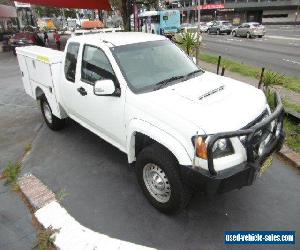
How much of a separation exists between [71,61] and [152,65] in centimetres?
168

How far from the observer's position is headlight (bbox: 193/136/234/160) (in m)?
3.29

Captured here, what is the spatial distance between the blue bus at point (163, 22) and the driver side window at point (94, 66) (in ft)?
99.2

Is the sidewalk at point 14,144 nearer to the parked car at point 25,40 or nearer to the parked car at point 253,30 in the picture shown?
the parked car at point 25,40

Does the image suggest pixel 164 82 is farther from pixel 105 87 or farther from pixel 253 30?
pixel 253 30

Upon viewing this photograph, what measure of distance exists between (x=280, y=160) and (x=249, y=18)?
71.2 meters

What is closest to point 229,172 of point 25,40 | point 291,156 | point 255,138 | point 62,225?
point 255,138

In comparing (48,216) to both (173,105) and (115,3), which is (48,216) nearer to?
(173,105)

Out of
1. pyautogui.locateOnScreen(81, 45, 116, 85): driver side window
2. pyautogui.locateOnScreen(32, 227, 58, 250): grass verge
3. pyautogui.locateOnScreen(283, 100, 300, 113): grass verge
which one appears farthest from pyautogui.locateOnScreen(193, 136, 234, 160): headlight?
pyautogui.locateOnScreen(283, 100, 300, 113): grass verge

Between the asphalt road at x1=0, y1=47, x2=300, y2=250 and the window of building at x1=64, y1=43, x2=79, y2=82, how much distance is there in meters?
1.48

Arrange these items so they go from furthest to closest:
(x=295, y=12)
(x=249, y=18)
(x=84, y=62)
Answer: (x=249, y=18) → (x=295, y=12) → (x=84, y=62)

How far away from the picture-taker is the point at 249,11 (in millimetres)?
69125

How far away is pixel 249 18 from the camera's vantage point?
228 feet

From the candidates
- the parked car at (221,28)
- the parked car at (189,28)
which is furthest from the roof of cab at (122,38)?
the parked car at (221,28)

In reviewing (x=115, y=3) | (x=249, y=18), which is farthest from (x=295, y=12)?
(x=115, y=3)
